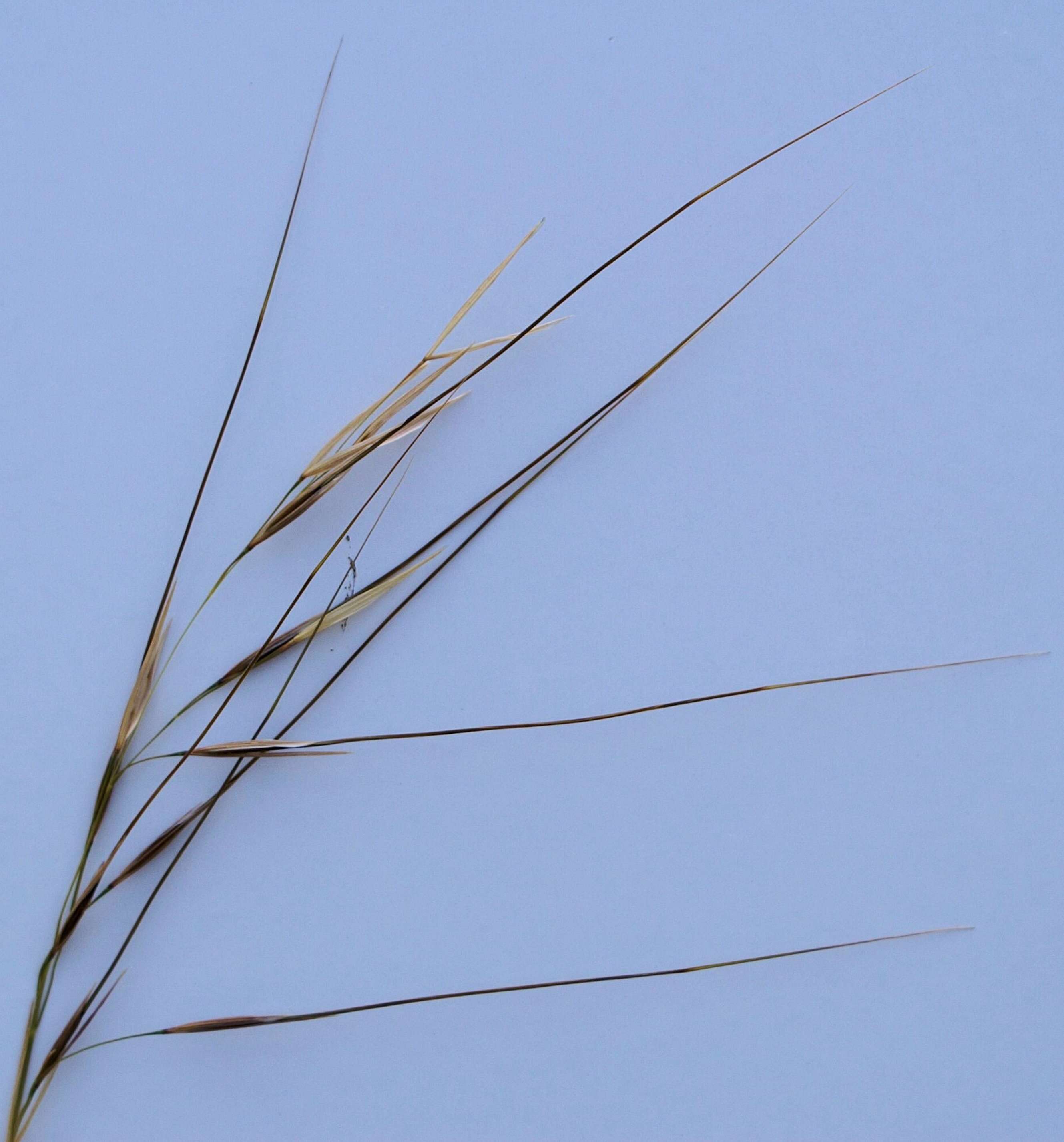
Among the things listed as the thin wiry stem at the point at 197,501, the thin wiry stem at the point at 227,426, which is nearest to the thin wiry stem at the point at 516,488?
the thin wiry stem at the point at 227,426

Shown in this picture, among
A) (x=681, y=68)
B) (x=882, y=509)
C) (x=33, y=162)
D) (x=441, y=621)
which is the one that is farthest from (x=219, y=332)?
(x=882, y=509)

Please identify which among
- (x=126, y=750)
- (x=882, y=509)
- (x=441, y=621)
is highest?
(x=882, y=509)

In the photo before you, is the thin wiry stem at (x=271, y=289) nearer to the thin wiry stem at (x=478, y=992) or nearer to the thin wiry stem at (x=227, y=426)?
the thin wiry stem at (x=227, y=426)

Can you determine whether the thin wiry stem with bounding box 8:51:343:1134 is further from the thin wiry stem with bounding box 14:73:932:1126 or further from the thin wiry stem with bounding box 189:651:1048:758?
the thin wiry stem with bounding box 189:651:1048:758

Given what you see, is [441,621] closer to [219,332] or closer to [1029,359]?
[219,332]

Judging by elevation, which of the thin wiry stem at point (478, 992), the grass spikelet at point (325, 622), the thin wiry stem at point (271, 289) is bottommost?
the thin wiry stem at point (478, 992)

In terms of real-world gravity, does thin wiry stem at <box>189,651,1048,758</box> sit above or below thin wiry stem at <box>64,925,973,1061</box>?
above

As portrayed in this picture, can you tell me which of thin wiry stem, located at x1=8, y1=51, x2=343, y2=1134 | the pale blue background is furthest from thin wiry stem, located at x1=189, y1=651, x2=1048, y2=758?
thin wiry stem, located at x1=8, y1=51, x2=343, y2=1134

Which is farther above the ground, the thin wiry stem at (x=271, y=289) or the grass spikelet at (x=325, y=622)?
the thin wiry stem at (x=271, y=289)

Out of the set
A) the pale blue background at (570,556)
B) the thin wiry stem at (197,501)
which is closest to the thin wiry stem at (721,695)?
the pale blue background at (570,556)
